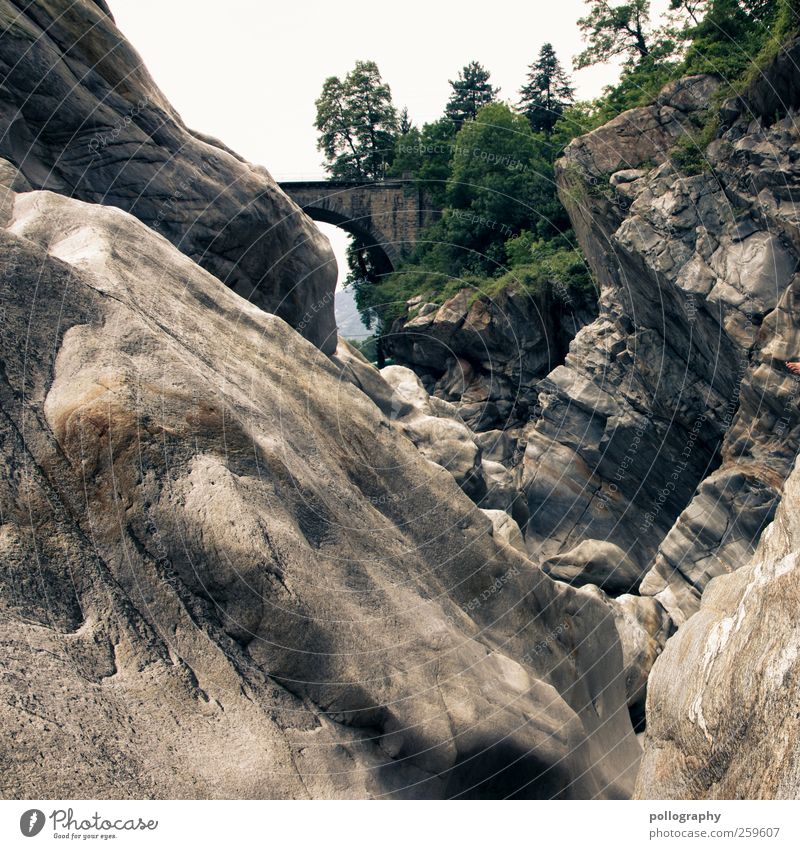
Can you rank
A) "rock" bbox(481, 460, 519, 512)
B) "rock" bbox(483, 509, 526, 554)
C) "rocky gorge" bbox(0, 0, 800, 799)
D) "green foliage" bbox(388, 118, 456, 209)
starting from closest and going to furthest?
"rocky gorge" bbox(0, 0, 800, 799)
"rock" bbox(483, 509, 526, 554)
"rock" bbox(481, 460, 519, 512)
"green foliage" bbox(388, 118, 456, 209)

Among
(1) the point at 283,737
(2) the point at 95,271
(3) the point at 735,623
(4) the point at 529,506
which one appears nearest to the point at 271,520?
(1) the point at 283,737

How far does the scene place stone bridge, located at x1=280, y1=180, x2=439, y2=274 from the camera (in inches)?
2368

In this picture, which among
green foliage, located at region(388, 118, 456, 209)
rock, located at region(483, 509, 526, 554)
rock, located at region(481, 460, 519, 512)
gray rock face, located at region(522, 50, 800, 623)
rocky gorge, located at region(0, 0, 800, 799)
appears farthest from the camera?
green foliage, located at region(388, 118, 456, 209)

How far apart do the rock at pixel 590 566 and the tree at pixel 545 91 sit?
42.5 m

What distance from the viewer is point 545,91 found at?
7106cm

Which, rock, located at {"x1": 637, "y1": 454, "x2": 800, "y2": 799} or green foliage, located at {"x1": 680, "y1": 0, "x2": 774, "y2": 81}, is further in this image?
green foliage, located at {"x1": 680, "y1": 0, "x2": 774, "y2": 81}

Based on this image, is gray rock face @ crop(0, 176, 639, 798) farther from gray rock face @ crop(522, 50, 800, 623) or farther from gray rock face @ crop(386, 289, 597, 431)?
gray rock face @ crop(386, 289, 597, 431)

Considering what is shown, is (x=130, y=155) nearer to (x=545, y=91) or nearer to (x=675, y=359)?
(x=675, y=359)

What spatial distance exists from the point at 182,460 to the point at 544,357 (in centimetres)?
4613

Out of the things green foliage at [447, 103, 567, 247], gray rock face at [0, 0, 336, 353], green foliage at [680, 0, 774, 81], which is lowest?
gray rock face at [0, 0, 336, 353]

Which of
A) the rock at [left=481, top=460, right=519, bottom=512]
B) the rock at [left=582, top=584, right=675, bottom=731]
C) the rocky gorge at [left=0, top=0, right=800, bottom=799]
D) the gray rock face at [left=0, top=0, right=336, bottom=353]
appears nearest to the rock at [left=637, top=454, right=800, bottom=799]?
the rocky gorge at [left=0, top=0, right=800, bottom=799]

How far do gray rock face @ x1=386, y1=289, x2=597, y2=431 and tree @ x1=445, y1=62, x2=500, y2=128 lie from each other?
833 inches

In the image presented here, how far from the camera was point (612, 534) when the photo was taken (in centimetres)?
4456
